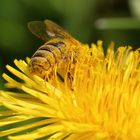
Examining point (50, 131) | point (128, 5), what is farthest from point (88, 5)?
point (50, 131)

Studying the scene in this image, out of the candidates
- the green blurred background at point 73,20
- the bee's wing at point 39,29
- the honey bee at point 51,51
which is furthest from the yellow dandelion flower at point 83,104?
the green blurred background at point 73,20

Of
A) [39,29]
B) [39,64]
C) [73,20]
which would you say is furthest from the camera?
[73,20]

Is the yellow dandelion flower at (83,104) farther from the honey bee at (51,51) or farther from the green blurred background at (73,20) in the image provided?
the green blurred background at (73,20)

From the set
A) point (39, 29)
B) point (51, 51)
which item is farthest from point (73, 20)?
point (51, 51)

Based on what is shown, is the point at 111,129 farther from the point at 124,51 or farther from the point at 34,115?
the point at 124,51

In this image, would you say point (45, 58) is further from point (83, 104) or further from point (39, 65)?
point (83, 104)
